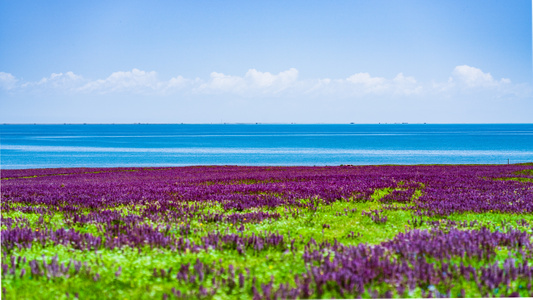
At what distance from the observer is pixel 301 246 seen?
311 inches

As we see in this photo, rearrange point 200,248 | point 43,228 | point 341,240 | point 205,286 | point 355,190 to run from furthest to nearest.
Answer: point 355,190 → point 43,228 → point 341,240 → point 200,248 → point 205,286

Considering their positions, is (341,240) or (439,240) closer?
(439,240)

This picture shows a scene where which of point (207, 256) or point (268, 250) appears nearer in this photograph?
point (207, 256)

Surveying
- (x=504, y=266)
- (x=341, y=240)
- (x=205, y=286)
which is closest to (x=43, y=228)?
(x=205, y=286)

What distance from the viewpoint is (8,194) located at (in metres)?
16.6

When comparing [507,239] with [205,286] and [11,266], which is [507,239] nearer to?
[205,286]

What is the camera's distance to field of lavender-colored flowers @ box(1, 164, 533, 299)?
579cm

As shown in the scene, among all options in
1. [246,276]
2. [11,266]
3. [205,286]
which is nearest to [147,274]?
[205,286]

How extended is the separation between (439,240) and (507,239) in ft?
4.71

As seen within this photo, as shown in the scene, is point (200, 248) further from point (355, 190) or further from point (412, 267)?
point (355, 190)

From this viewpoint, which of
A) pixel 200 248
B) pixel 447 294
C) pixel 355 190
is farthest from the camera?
pixel 355 190

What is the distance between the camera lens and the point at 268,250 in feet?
25.1

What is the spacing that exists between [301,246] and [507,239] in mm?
3994

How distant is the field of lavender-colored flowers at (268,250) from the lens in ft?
19.0
